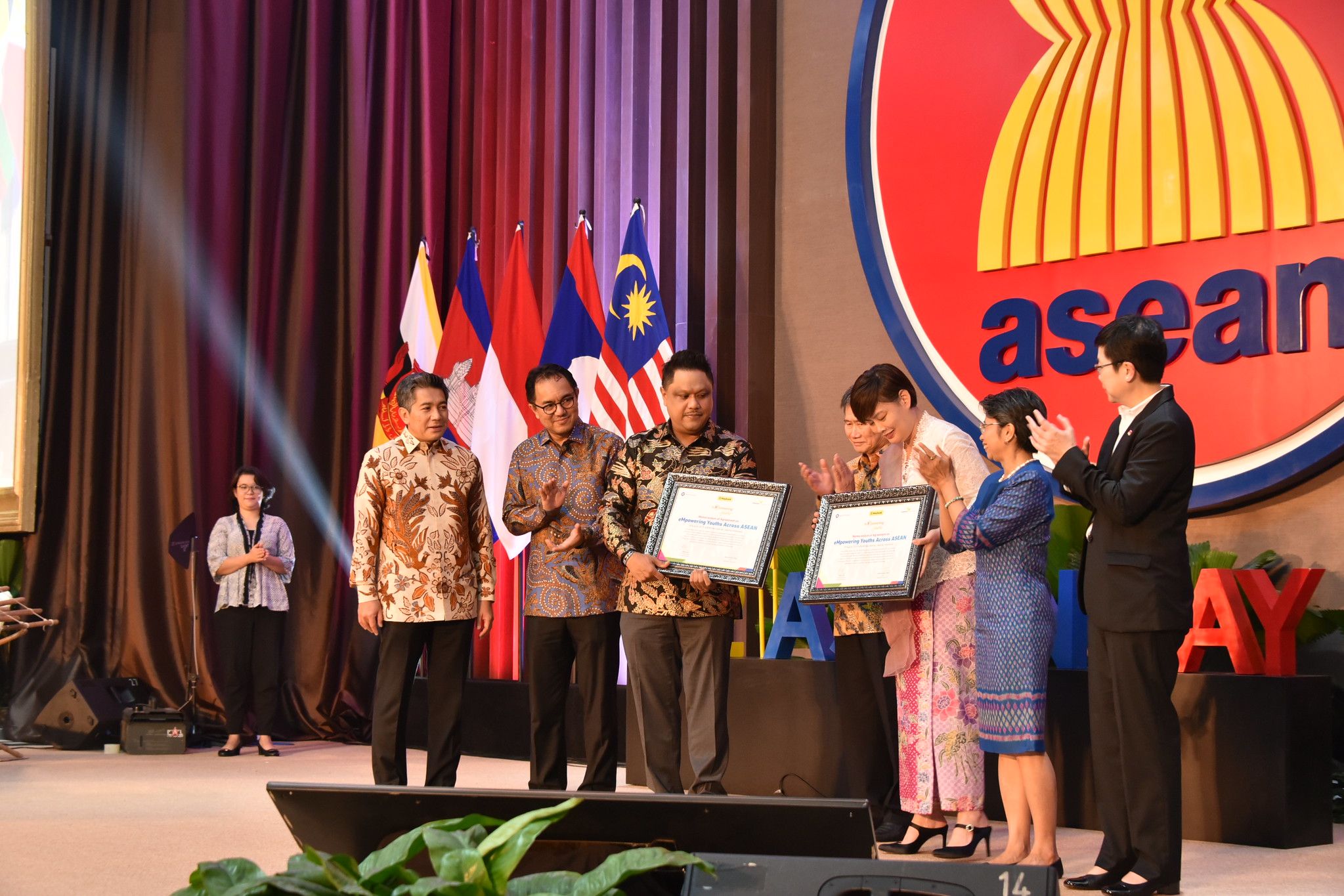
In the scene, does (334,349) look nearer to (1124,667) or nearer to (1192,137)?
(1192,137)

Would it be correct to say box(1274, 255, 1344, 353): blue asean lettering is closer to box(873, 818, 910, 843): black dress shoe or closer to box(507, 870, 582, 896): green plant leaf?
box(873, 818, 910, 843): black dress shoe

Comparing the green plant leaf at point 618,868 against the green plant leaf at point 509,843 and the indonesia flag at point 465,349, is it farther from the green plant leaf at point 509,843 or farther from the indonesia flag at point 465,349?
the indonesia flag at point 465,349

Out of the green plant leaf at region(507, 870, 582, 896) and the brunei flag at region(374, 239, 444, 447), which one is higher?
the brunei flag at region(374, 239, 444, 447)

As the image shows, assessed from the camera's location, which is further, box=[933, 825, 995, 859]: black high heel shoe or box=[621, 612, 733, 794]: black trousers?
Answer: box=[621, 612, 733, 794]: black trousers

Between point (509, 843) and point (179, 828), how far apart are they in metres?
3.51

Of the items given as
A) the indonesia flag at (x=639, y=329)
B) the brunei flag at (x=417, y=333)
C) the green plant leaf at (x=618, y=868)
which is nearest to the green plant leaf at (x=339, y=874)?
the green plant leaf at (x=618, y=868)

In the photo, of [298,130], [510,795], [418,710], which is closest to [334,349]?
[298,130]

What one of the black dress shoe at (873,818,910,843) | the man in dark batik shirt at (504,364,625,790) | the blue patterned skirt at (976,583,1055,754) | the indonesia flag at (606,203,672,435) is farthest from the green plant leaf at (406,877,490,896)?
the indonesia flag at (606,203,672,435)

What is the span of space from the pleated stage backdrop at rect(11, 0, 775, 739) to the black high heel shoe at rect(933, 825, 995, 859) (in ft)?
11.6

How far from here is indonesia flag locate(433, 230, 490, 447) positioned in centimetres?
641

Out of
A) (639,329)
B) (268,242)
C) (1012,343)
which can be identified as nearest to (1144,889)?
(1012,343)

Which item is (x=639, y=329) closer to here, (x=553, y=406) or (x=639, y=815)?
(x=553, y=406)

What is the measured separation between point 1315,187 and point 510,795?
3.84 metres

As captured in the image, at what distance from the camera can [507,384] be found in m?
6.31
